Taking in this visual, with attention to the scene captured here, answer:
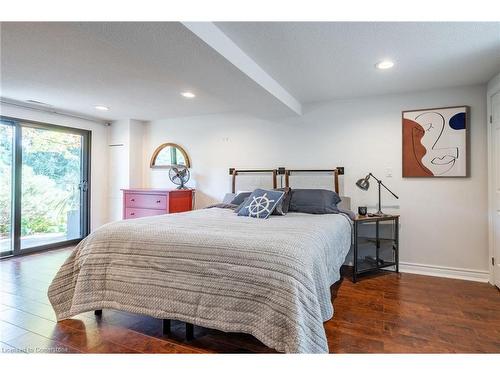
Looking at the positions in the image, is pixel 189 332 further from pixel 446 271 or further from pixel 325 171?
pixel 446 271

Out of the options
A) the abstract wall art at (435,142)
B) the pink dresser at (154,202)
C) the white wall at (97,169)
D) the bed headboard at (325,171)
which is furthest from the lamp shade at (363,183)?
the white wall at (97,169)

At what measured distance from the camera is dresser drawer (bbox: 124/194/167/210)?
13.2 feet

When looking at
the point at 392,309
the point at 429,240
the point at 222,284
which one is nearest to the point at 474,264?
the point at 429,240

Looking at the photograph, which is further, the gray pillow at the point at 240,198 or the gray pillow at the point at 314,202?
the gray pillow at the point at 240,198

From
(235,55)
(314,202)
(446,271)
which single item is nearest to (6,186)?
(235,55)

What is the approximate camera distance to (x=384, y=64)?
2.46m

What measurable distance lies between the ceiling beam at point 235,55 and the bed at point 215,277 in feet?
4.12

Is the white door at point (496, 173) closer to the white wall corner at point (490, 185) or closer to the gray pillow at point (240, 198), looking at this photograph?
the white wall corner at point (490, 185)

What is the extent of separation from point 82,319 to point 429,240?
11.7 feet

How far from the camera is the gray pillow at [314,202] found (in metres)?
3.05

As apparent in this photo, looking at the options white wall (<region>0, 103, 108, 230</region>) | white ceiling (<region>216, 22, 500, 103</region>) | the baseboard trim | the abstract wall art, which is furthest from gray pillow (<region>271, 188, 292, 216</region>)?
white wall (<region>0, 103, 108, 230</region>)

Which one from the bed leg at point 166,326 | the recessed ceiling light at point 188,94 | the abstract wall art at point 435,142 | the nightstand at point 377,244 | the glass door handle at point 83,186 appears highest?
the recessed ceiling light at point 188,94

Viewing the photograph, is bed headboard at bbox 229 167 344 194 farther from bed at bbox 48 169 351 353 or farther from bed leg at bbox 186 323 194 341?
bed leg at bbox 186 323 194 341
